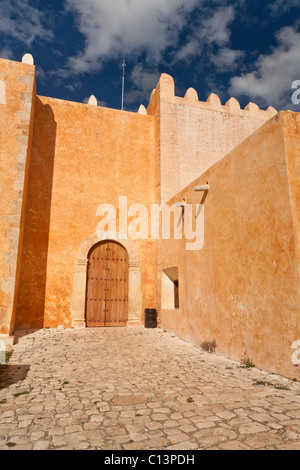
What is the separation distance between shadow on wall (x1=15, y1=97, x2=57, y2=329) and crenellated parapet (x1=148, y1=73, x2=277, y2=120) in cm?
379

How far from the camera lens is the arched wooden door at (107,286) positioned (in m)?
8.73

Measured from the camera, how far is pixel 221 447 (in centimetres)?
209

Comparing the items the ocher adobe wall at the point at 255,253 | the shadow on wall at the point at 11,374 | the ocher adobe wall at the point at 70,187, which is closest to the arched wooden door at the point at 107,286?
the ocher adobe wall at the point at 70,187

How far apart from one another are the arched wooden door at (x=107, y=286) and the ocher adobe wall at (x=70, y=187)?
0.52 m

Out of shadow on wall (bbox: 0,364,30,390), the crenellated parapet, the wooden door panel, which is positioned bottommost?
shadow on wall (bbox: 0,364,30,390)

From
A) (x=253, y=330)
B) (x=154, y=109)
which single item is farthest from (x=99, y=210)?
(x=253, y=330)

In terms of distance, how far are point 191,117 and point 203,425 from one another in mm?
9981

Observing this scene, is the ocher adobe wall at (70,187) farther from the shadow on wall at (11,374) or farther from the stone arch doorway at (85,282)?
the shadow on wall at (11,374)

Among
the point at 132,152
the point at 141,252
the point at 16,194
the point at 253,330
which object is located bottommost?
the point at 253,330

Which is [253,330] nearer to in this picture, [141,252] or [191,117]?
[141,252]

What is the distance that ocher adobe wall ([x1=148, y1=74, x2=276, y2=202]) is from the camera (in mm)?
9789

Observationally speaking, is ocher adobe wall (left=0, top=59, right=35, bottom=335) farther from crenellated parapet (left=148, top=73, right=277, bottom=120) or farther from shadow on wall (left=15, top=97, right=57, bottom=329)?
crenellated parapet (left=148, top=73, right=277, bottom=120)

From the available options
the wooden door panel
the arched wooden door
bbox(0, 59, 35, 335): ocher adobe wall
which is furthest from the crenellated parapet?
the wooden door panel

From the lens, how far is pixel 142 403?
3.00 metres
